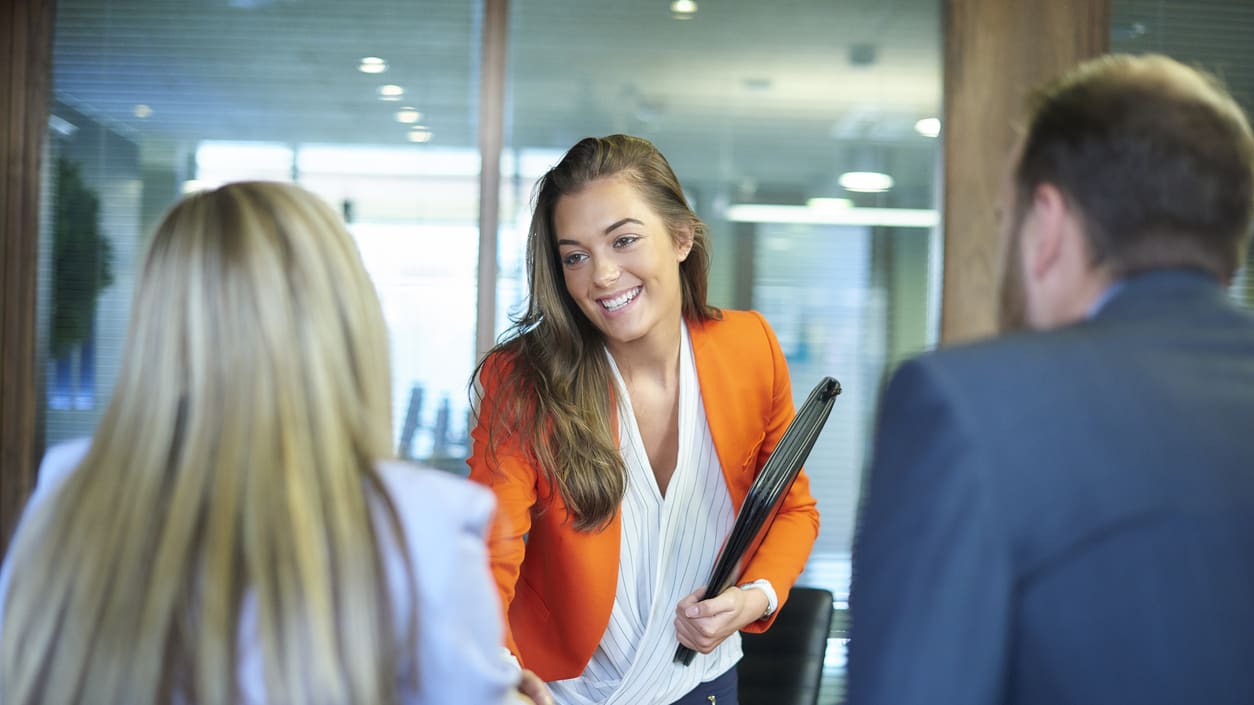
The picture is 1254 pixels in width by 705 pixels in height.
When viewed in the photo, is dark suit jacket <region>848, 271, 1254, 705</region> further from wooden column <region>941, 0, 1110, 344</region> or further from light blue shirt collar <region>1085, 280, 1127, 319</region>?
wooden column <region>941, 0, 1110, 344</region>

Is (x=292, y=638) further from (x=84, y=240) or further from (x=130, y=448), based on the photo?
(x=84, y=240)

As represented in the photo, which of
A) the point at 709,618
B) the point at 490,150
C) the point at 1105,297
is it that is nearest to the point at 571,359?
the point at 709,618

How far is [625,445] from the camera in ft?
6.77

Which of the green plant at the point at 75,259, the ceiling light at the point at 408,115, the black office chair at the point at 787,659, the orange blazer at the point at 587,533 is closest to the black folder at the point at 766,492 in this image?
the orange blazer at the point at 587,533

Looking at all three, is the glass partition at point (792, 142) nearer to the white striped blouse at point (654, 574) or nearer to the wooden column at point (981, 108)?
the wooden column at point (981, 108)

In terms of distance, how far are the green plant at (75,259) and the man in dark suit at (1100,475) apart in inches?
135

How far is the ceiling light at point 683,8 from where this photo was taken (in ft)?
12.3

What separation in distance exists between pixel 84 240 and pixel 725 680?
2816mm

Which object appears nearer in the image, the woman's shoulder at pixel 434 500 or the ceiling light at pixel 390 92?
the woman's shoulder at pixel 434 500

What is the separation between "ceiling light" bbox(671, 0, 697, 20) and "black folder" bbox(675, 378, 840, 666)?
2.10 meters

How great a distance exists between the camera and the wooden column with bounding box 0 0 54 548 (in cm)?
365

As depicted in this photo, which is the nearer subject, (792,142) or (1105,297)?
(1105,297)

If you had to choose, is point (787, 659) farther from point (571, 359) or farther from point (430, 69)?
point (430, 69)

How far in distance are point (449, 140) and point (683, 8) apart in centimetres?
94
